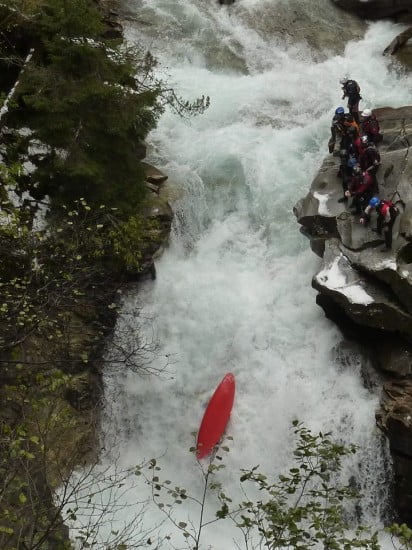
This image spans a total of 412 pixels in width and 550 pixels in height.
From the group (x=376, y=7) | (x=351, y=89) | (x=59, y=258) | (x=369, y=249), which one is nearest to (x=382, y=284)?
(x=369, y=249)

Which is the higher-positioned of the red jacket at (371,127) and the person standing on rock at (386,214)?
the red jacket at (371,127)

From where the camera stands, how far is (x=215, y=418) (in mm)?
10148

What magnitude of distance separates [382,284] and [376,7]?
43.3 ft

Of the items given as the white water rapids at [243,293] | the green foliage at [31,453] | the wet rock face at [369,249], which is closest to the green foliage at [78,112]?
the white water rapids at [243,293]

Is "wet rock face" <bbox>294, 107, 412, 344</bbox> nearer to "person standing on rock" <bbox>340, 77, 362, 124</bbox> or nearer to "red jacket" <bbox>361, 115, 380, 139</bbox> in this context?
"red jacket" <bbox>361, 115, 380, 139</bbox>

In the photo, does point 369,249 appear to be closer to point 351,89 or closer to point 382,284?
point 382,284

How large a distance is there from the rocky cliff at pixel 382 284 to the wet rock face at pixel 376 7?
9636 millimetres

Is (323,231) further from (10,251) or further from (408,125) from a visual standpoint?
(10,251)

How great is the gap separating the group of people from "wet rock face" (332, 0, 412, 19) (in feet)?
28.8

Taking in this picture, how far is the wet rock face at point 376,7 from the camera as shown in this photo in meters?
18.5

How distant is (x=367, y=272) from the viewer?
9812 millimetres

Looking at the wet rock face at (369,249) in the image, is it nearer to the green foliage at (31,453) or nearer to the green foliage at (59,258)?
the green foliage at (59,258)

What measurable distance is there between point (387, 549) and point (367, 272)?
465cm

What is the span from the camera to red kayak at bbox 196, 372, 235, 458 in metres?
10.0
